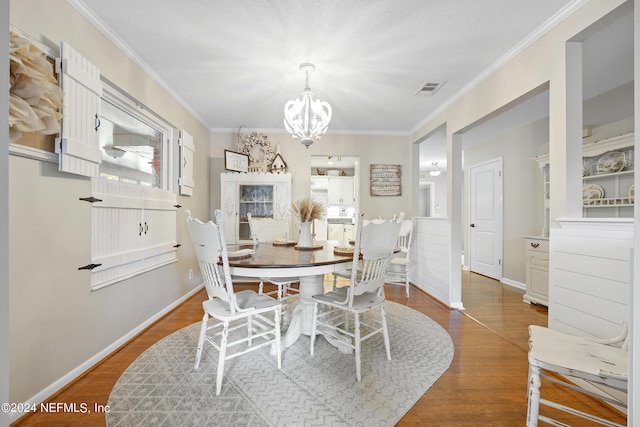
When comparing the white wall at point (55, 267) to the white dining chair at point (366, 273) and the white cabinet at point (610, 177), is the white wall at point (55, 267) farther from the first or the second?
the white cabinet at point (610, 177)

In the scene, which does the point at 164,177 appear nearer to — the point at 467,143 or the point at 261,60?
the point at 261,60

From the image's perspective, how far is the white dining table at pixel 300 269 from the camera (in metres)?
1.70

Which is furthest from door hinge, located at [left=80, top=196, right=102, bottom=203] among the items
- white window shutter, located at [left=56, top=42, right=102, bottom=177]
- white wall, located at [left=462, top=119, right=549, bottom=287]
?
white wall, located at [left=462, top=119, right=549, bottom=287]

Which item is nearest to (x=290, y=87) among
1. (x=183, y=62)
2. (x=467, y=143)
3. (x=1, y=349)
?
(x=183, y=62)

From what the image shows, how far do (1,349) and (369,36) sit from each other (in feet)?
7.94

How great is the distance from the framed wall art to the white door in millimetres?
4178

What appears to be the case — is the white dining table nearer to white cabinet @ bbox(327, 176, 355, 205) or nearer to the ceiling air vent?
the ceiling air vent

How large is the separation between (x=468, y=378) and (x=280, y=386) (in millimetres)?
1224

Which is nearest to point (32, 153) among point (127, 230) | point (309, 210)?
point (127, 230)

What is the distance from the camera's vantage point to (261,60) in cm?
A: 240

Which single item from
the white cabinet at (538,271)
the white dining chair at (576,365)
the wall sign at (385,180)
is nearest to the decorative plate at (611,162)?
the white cabinet at (538,271)

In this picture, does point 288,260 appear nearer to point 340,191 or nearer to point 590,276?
point 590,276

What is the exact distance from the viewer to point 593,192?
312 centimetres

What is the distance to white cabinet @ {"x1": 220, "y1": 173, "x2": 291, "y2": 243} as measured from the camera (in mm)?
4023
